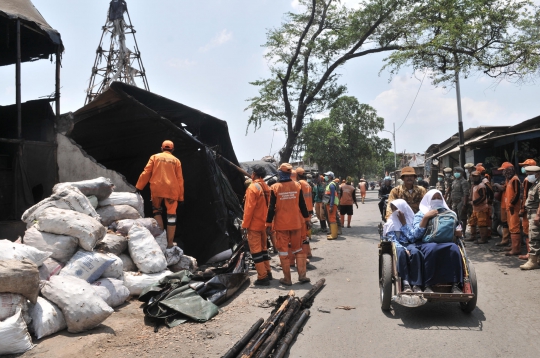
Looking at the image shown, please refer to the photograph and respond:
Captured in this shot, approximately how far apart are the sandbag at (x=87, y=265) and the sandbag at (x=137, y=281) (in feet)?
1.48

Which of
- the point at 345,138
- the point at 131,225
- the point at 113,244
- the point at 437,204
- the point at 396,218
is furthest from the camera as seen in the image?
the point at 345,138

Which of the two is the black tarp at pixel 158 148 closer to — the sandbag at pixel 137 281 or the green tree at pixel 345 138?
the sandbag at pixel 137 281

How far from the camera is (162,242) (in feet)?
23.4

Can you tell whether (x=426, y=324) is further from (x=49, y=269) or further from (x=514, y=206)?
(x=514, y=206)

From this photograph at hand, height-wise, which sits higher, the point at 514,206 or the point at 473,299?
the point at 514,206

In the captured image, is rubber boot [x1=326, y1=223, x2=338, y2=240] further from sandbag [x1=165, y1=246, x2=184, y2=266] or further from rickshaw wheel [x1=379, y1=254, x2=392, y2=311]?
rickshaw wheel [x1=379, y1=254, x2=392, y2=311]

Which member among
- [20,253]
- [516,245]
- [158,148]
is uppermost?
[158,148]

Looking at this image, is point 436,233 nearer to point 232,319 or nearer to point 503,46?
point 232,319

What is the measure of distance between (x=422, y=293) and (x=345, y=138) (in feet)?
121

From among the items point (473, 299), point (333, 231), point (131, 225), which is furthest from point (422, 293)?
point (333, 231)

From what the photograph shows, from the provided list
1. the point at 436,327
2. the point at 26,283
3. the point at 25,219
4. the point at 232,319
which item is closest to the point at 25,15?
the point at 25,219

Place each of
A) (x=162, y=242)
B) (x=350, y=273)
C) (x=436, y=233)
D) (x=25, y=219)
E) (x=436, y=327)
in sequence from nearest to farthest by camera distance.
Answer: (x=436, y=327) < (x=436, y=233) < (x=25, y=219) < (x=162, y=242) < (x=350, y=273)

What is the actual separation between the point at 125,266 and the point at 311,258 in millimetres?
4293

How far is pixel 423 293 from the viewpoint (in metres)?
4.76
